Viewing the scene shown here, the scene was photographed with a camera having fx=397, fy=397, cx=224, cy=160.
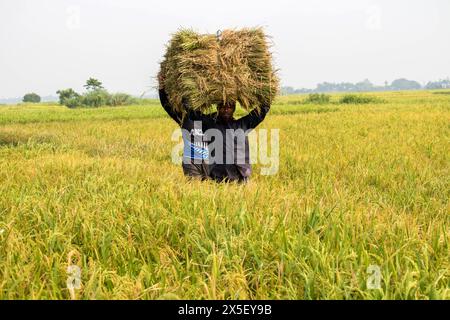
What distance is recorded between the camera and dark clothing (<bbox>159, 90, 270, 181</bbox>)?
409 centimetres

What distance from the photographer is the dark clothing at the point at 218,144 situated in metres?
4.09

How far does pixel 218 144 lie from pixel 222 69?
781mm

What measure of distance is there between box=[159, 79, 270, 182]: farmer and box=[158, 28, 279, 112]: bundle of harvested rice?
16 centimetres

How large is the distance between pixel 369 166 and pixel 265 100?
106 inches

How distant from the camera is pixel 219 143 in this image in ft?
13.5

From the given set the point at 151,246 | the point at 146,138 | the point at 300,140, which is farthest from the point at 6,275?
the point at 146,138

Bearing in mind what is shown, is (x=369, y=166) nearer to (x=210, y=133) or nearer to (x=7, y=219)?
(x=210, y=133)

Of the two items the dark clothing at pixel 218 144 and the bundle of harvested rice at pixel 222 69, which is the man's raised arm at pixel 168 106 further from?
the bundle of harvested rice at pixel 222 69

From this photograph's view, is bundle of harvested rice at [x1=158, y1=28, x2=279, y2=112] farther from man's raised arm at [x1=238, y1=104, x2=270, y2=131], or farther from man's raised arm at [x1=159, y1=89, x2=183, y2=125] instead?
man's raised arm at [x1=159, y1=89, x2=183, y2=125]

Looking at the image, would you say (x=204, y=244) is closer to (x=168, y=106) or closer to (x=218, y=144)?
(x=218, y=144)

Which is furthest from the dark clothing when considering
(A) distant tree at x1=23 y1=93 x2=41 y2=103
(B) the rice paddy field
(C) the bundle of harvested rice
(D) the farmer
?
(A) distant tree at x1=23 y1=93 x2=41 y2=103

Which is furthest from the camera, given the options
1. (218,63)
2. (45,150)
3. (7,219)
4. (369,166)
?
(45,150)

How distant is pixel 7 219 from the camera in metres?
2.54

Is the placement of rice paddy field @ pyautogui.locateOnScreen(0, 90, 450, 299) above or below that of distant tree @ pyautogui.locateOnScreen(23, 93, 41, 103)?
below
